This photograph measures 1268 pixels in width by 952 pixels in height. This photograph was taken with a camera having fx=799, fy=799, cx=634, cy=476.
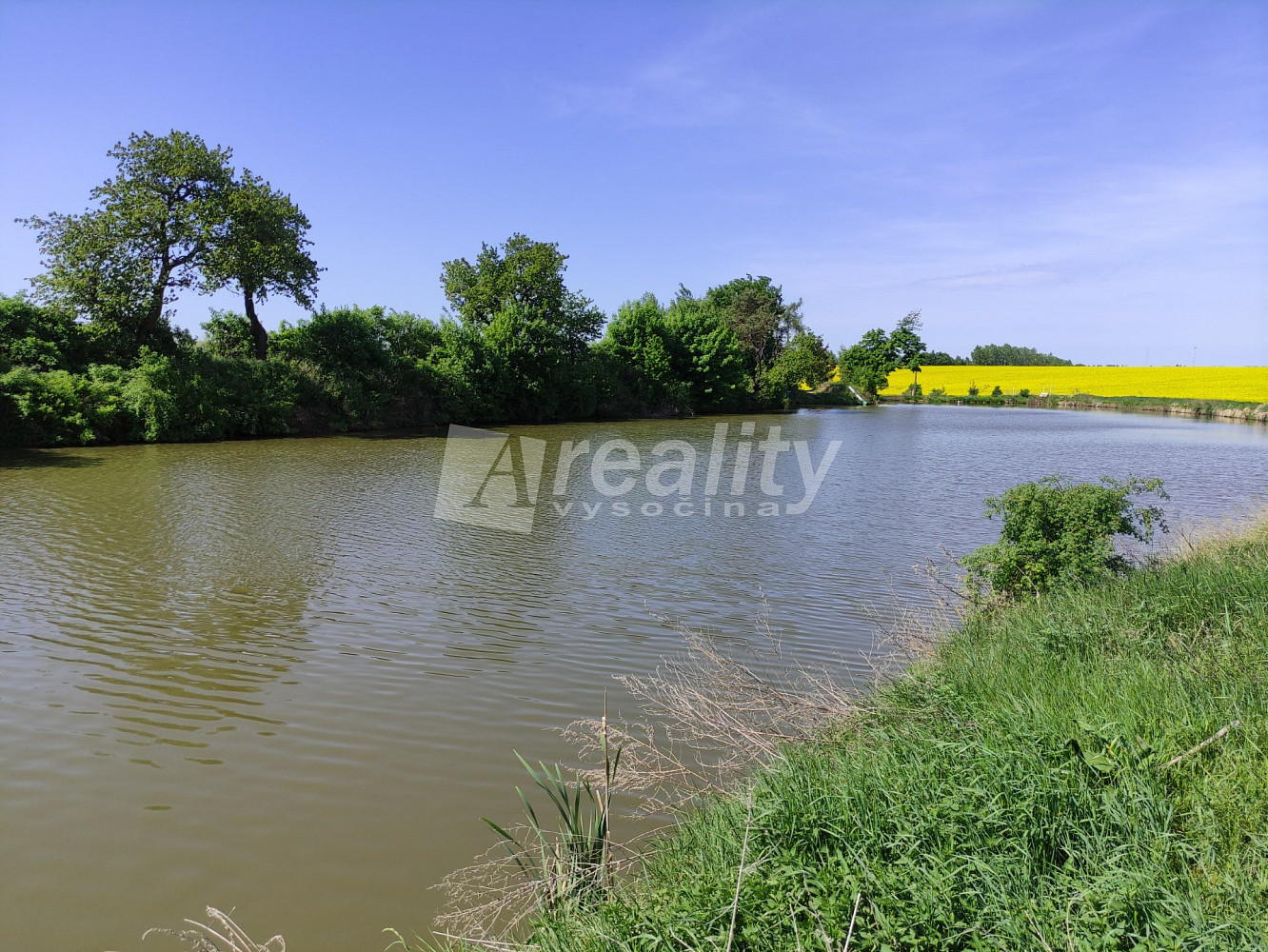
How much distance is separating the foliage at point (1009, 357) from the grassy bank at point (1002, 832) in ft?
431

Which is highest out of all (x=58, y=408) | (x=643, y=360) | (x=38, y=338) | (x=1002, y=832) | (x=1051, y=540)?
(x=643, y=360)

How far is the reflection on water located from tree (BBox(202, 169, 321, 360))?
1357 centimetres

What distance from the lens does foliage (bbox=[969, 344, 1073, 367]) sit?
125000 millimetres

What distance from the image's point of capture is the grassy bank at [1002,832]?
2.63m

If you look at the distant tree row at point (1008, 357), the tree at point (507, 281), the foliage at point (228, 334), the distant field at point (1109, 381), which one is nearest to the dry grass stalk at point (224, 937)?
the foliage at point (228, 334)

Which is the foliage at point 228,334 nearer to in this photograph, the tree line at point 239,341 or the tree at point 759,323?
the tree line at point 239,341

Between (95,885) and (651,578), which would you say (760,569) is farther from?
(95,885)

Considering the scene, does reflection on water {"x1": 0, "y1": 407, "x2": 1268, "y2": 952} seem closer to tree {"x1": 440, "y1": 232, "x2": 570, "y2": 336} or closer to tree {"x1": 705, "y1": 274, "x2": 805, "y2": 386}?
tree {"x1": 440, "y1": 232, "x2": 570, "y2": 336}

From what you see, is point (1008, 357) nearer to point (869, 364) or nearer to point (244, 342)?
point (869, 364)

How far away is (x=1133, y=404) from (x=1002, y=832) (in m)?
74.0

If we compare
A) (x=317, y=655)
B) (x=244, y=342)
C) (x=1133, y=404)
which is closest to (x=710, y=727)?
(x=317, y=655)

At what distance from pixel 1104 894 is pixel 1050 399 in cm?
7994

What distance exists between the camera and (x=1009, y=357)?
126 metres

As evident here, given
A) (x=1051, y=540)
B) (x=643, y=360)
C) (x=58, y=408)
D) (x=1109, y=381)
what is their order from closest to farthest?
(x=1051, y=540) < (x=58, y=408) < (x=643, y=360) < (x=1109, y=381)
